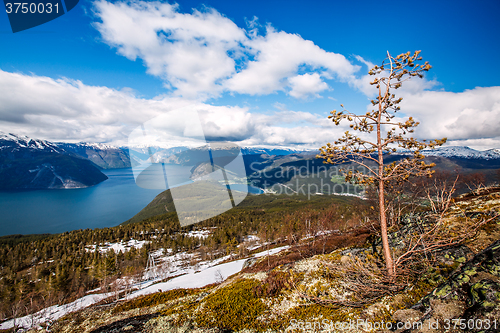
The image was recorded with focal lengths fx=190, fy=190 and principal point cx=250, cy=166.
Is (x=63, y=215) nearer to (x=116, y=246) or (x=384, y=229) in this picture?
(x=116, y=246)

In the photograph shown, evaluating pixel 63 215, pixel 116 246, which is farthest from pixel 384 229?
pixel 63 215

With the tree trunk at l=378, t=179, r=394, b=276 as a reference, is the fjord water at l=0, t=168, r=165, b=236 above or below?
below

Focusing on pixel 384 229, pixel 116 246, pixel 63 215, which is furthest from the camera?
pixel 63 215

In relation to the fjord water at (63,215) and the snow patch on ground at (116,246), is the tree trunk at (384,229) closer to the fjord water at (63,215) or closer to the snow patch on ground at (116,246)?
the snow patch on ground at (116,246)

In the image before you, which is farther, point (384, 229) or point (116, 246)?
point (116, 246)

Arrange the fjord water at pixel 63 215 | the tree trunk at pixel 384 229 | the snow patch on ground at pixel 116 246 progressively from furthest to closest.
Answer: the fjord water at pixel 63 215
the snow patch on ground at pixel 116 246
the tree trunk at pixel 384 229

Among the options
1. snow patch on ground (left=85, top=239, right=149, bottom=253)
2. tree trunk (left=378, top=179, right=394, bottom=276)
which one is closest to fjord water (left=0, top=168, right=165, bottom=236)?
snow patch on ground (left=85, top=239, right=149, bottom=253)

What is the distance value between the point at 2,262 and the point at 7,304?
59.8 m

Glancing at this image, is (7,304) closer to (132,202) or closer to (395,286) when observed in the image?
(395,286)

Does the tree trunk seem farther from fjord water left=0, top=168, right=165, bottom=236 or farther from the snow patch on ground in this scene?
fjord water left=0, top=168, right=165, bottom=236

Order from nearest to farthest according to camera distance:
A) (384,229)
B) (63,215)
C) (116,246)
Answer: (384,229) < (116,246) < (63,215)

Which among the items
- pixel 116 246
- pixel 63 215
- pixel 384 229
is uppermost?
pixel 384 229

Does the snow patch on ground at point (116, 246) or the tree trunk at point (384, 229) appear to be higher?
the tree trunk at point (384, 229)

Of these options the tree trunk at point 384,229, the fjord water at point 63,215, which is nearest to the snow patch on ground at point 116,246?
the fjord water at point 63,215
